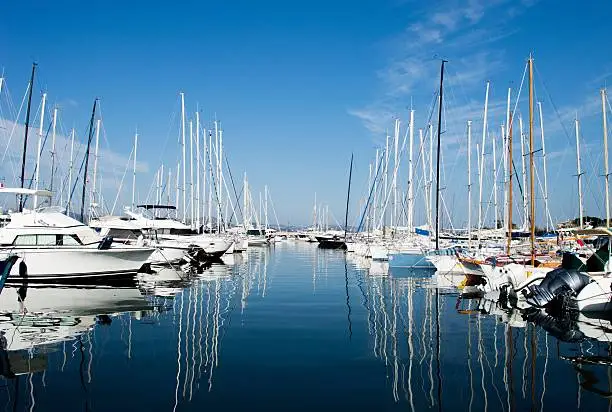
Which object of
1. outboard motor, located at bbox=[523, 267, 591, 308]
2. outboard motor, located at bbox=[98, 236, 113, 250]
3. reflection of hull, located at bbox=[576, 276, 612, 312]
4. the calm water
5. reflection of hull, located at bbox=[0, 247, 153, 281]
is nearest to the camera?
the calm water

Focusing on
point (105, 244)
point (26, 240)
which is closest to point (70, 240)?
point (105, 244)

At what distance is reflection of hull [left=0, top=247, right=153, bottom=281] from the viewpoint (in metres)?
23.3

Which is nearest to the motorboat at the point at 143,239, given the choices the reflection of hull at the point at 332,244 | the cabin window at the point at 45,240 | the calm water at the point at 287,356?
the cabin window at the point at 45,240

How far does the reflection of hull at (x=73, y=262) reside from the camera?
23.3 m

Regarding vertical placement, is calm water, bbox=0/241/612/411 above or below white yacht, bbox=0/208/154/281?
below

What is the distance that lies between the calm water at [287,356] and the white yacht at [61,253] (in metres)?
4.33

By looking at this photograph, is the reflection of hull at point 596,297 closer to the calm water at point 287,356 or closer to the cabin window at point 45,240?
the calm water at point 287,356

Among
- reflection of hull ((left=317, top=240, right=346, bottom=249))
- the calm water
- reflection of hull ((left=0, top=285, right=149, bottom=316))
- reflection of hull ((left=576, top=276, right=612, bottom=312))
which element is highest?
reflection of hull ((left=317, top=240, right=346, bottom=249))

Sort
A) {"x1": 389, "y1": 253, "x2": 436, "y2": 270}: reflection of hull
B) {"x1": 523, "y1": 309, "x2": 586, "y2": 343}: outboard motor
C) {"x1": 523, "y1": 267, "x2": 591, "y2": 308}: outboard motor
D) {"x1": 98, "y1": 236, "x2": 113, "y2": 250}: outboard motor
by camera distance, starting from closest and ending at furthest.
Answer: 1. {"x1": 523, "y1": 309, "x2": 586, "y2": 343}: outboard motor
2. {"x1": 523, "y1": 267, "x2": 591, "y2": 308}: outboard motor
3. {"x1": 98, "y1": 236, "x2": 113, "y2": 250}: outboard motor
4. {"x1": 389, "y1": 253, "x2": 436, "y2": 270}: reflection of hull

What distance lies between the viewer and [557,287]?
18.1 meters

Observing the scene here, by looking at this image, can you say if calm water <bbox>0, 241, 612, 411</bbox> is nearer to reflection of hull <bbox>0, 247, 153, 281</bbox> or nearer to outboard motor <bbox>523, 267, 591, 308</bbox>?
outboard motor <bbox>523, 267, 591, 308</bbox>

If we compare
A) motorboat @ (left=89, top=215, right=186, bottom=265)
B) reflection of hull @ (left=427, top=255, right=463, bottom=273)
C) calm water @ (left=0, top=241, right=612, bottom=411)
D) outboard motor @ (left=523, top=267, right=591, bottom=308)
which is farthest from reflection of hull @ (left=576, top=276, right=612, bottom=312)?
motorboat @ (left=89, top=215, right=186, bottom=265)

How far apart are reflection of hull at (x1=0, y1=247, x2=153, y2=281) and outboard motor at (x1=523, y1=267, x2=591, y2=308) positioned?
17.4m

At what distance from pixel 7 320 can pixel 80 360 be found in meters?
5.50
